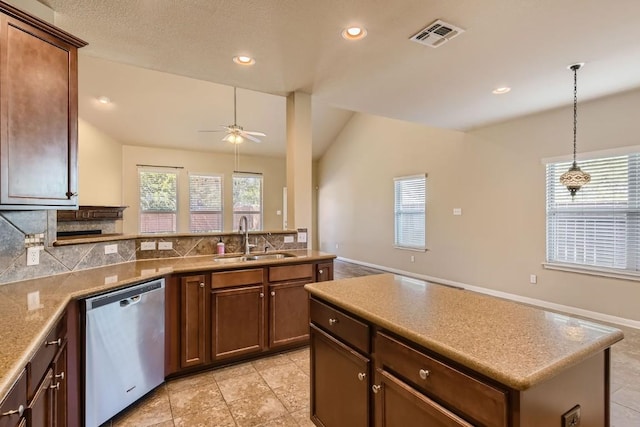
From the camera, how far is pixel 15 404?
945 mm

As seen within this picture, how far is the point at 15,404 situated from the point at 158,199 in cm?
721

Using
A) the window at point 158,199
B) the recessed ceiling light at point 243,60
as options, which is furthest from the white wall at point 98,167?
the recessed ceiling light at point 243,60

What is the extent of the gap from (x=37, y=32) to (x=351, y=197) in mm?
6959

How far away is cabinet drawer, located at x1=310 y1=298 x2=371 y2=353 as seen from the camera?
1.44 m

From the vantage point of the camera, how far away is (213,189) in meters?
8.12

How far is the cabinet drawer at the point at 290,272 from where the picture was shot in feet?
9.33

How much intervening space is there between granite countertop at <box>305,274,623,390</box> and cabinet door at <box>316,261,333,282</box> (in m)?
1.33

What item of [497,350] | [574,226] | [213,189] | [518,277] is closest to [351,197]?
[213,189]

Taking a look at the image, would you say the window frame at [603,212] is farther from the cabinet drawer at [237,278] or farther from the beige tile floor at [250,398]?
the cabinet drawer at [237,278]

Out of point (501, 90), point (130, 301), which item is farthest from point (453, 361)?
point (501, 90)

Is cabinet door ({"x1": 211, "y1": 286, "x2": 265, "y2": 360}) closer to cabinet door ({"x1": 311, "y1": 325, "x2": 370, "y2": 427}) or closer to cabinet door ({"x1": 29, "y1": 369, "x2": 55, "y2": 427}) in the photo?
cabinet door ({"x1": 311, "y1": 325, "x2": 370, "y2": 427})

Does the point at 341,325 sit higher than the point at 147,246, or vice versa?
the point at 147,246

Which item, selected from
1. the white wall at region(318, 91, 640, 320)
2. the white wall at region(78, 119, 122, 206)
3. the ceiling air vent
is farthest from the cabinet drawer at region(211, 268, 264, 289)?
the white wall at region(78, 119, 122, 206)

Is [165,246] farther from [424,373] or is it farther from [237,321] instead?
[424,373]
